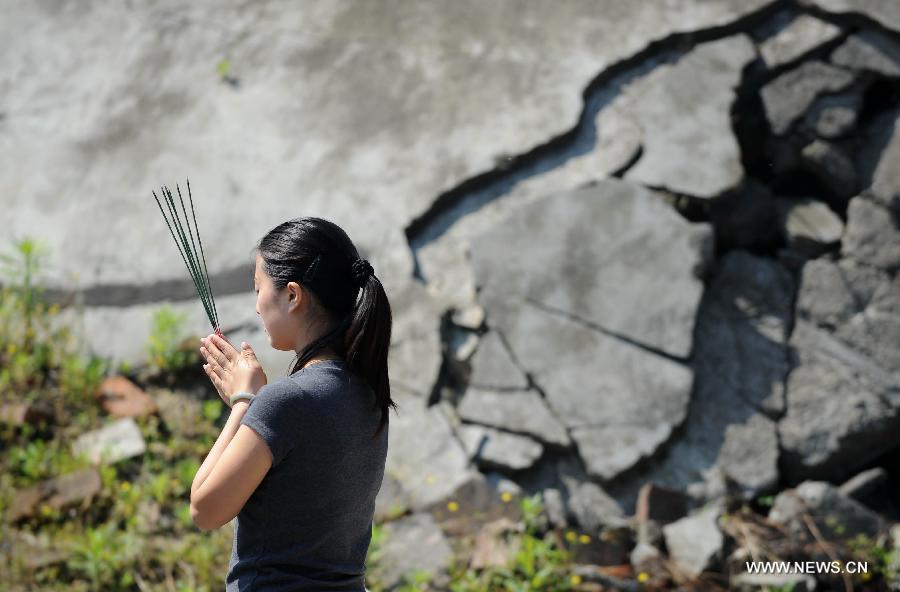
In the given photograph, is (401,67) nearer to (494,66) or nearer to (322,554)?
(494,66)

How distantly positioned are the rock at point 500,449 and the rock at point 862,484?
52.5 inches

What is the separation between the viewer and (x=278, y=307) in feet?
6.48

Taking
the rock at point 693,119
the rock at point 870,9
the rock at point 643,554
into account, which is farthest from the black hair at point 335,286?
the rock at point 870,9

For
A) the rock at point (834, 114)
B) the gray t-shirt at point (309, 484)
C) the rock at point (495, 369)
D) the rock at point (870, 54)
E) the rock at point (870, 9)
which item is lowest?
the rock at point (495, 369)

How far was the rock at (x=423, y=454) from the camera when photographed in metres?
4.13

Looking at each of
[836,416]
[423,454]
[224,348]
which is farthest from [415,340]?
[224,348]

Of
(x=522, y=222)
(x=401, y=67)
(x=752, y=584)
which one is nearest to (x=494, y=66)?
(x=401, y=67)

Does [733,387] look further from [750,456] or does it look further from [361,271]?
[361,271]

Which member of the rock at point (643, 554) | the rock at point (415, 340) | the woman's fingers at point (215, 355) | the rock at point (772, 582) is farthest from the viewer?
the rock at point (415, 340)

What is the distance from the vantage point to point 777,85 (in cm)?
488

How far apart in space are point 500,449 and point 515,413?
0.17 meters

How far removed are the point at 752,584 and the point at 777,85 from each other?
7.96ft

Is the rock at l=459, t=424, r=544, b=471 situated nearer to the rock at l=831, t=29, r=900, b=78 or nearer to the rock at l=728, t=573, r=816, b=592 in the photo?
the rock at l=728, t=573, r=816, b=592

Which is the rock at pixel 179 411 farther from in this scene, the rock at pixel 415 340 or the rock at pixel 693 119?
the rock at pixel 693 119
